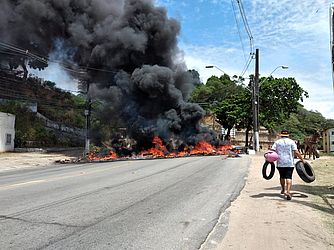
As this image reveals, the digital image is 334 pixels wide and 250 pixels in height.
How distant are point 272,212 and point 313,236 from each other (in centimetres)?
159

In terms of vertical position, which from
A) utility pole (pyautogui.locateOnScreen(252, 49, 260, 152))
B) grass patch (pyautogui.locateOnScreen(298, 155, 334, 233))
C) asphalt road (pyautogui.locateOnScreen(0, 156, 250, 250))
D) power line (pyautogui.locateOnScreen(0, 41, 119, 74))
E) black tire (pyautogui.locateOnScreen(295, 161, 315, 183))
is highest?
power line (pyautogui.locateOnScreen(0, 41, 119, 74))

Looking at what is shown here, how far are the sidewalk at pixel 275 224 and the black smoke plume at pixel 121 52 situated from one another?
24185mm

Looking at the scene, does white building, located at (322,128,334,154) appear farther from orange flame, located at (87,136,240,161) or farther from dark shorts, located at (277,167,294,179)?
dark shorts, located at (277,167,294,179)

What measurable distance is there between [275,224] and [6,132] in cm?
2966

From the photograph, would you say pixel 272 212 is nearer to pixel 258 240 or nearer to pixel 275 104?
pixel 258 240

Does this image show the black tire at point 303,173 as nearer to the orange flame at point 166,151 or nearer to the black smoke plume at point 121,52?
the orange flame at point 166,151

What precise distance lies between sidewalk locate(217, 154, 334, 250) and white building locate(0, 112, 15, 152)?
26.7m

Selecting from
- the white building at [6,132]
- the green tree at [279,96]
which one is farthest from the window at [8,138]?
the green tree at [279,96]

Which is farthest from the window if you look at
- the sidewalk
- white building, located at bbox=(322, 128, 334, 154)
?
white building, located at bbox=(322, 128, 334, 154)

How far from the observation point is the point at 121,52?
115ft

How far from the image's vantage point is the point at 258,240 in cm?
512

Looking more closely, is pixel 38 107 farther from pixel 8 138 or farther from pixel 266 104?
pixel 266 104

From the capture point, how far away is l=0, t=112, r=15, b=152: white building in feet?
101

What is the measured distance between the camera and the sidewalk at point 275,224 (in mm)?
4973
